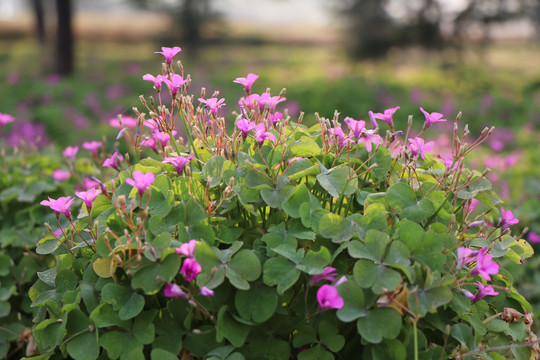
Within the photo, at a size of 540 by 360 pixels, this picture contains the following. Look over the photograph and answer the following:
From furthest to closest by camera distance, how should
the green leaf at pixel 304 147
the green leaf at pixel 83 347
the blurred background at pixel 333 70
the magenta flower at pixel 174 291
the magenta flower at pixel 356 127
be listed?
1. the blurred background at pixel 333 70
2. the green leaf at pixel 304 147
3. the magenta flower at pixel 356 127
4. the green leaf at pixel 83 347
5. the magenta flower at pixel 174 291

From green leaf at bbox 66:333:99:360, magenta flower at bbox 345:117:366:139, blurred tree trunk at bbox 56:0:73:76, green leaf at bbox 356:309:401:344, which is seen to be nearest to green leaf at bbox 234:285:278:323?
green leaf at bbox 356:309:401:344

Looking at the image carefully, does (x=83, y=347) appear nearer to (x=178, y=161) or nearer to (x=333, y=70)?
(x=178, y=161)

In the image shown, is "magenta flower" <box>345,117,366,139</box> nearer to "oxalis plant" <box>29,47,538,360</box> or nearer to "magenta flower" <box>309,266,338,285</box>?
"oxalis plant" <box>29,47,538,360</box>

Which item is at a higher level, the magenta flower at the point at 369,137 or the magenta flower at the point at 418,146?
the magenta flower at the point at 369,137

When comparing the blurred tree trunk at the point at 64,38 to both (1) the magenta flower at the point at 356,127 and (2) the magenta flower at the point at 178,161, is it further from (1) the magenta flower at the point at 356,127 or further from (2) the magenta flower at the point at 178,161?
(1) the magenta flower at the point at 356,127

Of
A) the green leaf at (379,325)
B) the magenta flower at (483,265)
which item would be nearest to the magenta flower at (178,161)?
the green leaf at (379,325)

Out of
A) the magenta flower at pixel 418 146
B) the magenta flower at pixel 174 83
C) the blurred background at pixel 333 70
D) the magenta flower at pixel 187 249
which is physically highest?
the magenta flower at pixel 174 83

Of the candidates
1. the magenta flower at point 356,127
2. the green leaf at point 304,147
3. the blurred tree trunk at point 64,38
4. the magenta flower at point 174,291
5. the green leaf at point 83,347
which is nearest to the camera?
the magenta flower at point 174,291

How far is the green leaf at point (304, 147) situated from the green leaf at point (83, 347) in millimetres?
817

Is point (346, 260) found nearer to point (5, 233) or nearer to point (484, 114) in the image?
point (5, 233)

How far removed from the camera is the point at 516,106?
11617 millimetres

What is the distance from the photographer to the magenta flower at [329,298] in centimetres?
123

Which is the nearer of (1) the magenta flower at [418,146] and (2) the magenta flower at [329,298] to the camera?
(2) the magenta flower at [329,298]

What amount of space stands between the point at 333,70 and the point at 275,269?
697 inches
